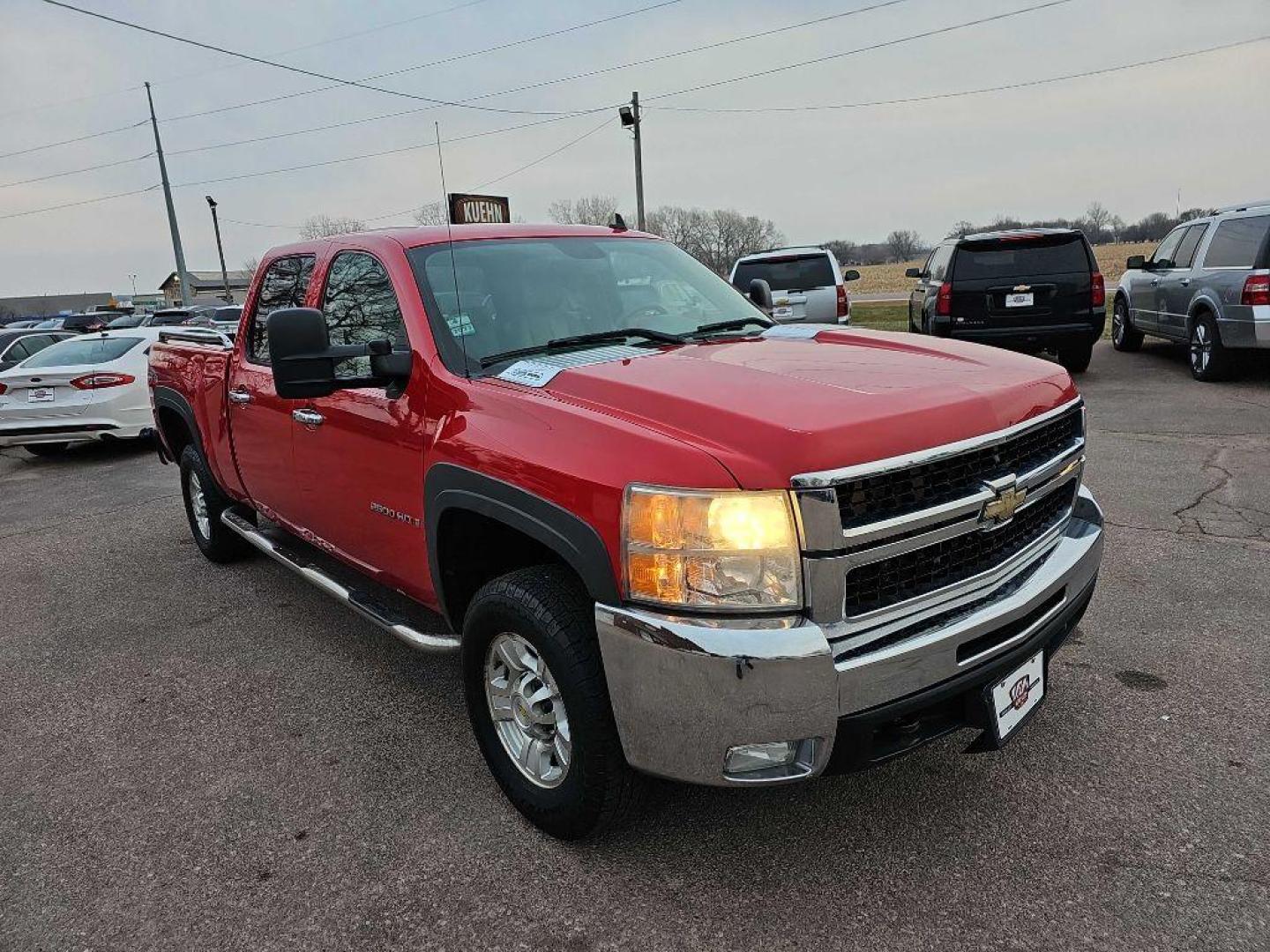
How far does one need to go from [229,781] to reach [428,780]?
29.2 inches

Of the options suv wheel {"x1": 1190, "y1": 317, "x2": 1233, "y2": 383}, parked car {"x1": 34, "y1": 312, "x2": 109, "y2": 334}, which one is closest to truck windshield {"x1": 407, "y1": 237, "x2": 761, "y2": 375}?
suv wheel {"x1": 1190, "y1": 317, "x2": 1233, "y2": 383}

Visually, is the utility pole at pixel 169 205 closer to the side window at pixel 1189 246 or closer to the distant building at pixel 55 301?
the side window at pixel 1189 246

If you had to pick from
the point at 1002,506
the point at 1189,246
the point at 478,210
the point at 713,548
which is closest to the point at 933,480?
the point at 1002,506

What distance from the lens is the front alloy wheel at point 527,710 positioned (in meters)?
2.61

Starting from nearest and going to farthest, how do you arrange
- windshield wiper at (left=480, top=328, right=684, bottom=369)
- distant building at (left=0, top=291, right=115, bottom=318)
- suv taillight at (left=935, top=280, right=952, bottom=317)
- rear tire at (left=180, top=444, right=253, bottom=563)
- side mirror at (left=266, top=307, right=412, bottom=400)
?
1. side mirror at (left=266, top=307, right=412, bottom=400)
2. windshield wiper at (left=480, top=328, right=684, bottom=369)
3. rear tire at (left=180, top=444, right=253, bottom=563)
4. suv taillight at (left=935, top=280, right=952, bottom=317)
5. distant building at (left=0, top=291, right=115, bottom=318)

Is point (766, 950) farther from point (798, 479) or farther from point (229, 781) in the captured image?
point (229, 781)

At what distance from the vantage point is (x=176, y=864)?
2.70m

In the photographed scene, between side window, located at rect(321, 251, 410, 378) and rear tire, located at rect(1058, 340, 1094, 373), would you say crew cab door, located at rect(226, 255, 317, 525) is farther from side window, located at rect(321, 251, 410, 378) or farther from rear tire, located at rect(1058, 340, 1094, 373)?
rear tire, located at rect(1058, 340, 1094, 373)

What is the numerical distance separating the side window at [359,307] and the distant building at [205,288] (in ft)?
184

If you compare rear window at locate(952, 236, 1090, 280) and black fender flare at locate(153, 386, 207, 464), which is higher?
rear window at locate(952, 236, 1090, 280)

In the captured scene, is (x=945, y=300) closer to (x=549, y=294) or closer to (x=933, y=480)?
(x=549, y=294)

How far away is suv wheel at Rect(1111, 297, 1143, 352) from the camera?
12969mm

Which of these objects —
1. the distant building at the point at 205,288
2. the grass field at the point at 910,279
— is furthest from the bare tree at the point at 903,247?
the distant building at the point at 205,288

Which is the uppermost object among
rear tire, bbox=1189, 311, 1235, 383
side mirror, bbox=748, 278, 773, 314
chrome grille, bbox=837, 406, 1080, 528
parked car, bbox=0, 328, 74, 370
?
side mirror, bbox=748, 278, 773, 314
